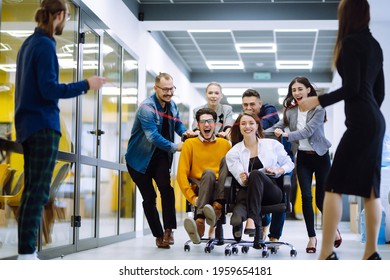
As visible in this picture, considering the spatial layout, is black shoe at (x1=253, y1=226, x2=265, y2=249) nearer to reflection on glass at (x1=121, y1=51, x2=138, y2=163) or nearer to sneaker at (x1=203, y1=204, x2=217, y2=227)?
sneaker at (x1=203, y1=204, x2=217, y2=227)

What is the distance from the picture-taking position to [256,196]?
483 cm

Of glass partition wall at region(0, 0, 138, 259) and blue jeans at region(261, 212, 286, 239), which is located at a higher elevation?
glass partition wall at region(0, 0, 138, 259)

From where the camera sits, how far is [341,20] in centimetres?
328

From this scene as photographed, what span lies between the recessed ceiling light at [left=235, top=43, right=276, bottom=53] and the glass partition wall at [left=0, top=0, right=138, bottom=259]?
127 inches

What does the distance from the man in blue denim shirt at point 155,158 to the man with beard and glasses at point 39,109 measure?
79.9 inches

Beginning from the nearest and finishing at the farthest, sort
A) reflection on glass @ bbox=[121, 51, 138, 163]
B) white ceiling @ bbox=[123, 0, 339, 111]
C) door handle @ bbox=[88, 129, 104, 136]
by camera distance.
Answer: door handle @ bbox=[88, 129, 104, 136]
reflection on glass @ bbox=[121, 51, 138, 163]
white ceiling @ bbox=[123, 0, 339, 111]

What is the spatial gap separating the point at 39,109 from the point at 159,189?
2265mm

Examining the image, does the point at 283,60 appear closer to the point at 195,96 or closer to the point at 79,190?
the point at 195,96

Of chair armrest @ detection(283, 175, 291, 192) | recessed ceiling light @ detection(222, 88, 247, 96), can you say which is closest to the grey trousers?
chair armrest @ detection(283, 175, 291, 192)

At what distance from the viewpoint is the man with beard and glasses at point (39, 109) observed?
11.4 ft

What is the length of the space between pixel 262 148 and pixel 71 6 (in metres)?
1.99

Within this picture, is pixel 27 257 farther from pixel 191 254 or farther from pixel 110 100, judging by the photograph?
pixel 110 100

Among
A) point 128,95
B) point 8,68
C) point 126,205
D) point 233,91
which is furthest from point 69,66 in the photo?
point 233,91

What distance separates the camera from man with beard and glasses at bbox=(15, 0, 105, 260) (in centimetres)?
346
